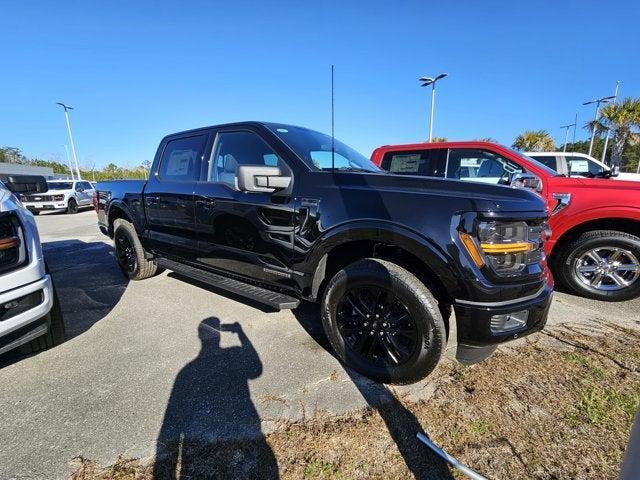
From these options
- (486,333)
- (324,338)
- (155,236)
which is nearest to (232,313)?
(324,338)

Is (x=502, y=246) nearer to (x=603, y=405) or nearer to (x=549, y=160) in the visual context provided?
(x=603, y=405)

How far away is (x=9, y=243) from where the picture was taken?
7.33 ft

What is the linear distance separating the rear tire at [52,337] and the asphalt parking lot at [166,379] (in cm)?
10

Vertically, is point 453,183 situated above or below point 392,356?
above

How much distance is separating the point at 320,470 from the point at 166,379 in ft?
4.54

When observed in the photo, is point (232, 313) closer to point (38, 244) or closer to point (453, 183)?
point (38, 244)

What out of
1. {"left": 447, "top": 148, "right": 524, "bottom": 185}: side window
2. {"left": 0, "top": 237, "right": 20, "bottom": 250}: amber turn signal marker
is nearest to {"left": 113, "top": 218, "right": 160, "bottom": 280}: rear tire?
{"left": 0, "top": 237, "right": 20, "bottom": 250}: amber turn signal marker

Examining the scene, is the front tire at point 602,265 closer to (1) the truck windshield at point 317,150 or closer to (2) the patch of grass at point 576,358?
(2) the patch of grass at point 576,358

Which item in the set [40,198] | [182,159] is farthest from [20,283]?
[40,198]

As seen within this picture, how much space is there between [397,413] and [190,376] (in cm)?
151

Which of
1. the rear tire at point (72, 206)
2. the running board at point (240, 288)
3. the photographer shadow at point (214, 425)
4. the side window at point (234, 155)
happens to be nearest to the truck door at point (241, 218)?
the side window at point (234, 155)

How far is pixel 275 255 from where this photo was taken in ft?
9.41

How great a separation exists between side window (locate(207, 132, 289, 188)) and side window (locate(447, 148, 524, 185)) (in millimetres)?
3265

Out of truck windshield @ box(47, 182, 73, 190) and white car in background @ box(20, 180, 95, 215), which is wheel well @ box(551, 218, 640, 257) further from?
truck windshield @ box(47, 182, 73, 190)
